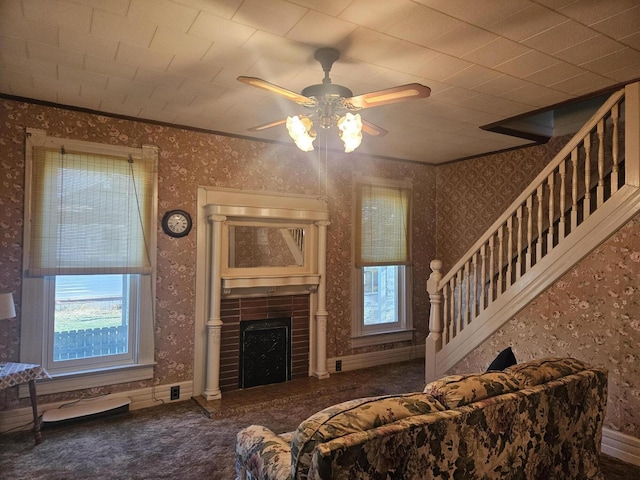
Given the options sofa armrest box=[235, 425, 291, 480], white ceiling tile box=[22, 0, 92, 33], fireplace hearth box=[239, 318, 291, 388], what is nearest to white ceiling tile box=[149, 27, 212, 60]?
white ceiling tile box=[22, 0, 92, 33]

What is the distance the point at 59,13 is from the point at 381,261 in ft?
13.6

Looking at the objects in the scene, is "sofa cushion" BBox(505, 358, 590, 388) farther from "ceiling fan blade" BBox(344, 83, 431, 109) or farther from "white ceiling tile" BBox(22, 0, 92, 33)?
"white ceiling tile" BBox(22, 0, 92, 33)

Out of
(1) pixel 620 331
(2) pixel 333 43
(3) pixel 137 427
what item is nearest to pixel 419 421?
(2) pixel 333 43

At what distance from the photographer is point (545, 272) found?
3268 mm

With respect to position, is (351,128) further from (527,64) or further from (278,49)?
(527,64)

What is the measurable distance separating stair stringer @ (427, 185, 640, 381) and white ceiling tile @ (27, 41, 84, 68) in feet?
11.8

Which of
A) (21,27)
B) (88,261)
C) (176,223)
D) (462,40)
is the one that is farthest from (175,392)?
(462,40)

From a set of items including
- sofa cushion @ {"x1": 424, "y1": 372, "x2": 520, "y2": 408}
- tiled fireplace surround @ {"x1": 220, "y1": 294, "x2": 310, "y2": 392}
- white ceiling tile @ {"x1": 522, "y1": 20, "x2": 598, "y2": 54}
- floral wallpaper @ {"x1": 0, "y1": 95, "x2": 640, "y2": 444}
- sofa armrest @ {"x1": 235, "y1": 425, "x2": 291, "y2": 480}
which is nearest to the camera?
sofa armrest @ {"x1": 235, "y1": 425, "x2": 291, "y2": 480}

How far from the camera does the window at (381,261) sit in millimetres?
5258

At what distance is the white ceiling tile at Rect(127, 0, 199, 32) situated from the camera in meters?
2.05

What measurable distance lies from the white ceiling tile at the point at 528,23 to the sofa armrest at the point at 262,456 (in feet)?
7.71

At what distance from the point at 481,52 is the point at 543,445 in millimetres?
2183

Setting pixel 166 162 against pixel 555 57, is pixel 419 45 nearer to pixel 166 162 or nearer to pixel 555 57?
pixel 555 57

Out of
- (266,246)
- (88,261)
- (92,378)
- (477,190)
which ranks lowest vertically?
(92,378)
